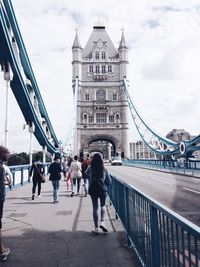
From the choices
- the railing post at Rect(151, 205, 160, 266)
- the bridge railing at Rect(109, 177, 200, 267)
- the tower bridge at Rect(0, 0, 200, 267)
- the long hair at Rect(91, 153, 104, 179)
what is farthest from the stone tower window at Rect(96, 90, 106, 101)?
the railing post at Rect(151, 205, 160, 266)

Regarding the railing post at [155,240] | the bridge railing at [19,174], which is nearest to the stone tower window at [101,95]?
the bridge railing at [19,174]

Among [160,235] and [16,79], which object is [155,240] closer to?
[160,235]

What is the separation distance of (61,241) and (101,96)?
59.1m

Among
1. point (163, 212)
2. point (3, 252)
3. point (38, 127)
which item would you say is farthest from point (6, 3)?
point (163, 212)

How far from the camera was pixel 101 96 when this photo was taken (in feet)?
206

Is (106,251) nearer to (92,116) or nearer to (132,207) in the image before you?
(132,207)

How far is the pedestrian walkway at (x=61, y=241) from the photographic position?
365 centimetres

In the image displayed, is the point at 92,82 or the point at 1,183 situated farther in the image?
the point at 92,82

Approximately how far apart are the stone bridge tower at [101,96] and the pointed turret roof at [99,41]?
232mm

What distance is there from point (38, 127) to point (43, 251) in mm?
17135

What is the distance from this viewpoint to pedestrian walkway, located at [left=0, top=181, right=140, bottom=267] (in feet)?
12.0

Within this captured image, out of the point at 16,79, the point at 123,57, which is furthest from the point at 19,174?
the point at 123,57

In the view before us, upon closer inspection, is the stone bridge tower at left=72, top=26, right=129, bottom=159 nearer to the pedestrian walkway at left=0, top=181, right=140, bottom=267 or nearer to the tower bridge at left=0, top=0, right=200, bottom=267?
the tower bridge at left=0, top=0, right=200, bottom=267

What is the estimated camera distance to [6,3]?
1286 cm
